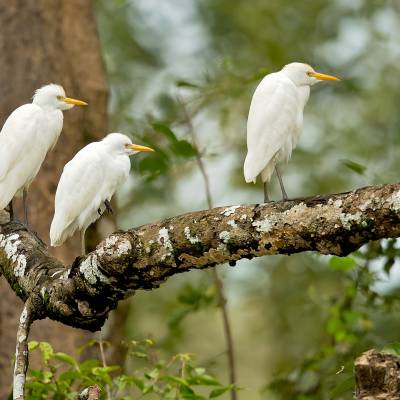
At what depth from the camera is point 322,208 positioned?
2.38m

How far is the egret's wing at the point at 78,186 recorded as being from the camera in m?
3.74

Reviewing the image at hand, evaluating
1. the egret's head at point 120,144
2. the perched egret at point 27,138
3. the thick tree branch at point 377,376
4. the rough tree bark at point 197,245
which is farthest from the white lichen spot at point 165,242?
the perched egret at point 27,138

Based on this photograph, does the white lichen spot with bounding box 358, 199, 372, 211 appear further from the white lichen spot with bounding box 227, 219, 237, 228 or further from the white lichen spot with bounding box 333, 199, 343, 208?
the white lichen spot with bounding box 227, 219, 237, 228

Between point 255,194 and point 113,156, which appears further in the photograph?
point 255,194

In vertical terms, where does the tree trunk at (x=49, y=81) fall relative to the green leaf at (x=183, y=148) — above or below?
above

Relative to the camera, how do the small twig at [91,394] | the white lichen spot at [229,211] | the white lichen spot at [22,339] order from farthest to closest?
the white lichen spot at [22,339] < the small twig at [91,394] < the white lichen spot at [229,211]

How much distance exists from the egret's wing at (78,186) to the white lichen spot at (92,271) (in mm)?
886

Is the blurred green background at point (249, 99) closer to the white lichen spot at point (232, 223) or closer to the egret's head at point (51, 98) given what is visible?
the egret's head at point (51, 98)

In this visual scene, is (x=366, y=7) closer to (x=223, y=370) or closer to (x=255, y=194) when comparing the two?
(x=255, y=194)

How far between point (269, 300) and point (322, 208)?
23.1 ft

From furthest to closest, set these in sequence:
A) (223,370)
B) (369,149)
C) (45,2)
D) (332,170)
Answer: (223,370) → (332,170) → (369,149) → (45,2)

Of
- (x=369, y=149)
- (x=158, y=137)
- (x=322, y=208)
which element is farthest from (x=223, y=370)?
(x=322, y=208)

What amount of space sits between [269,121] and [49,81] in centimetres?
197

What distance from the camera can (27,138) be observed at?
402 cm
